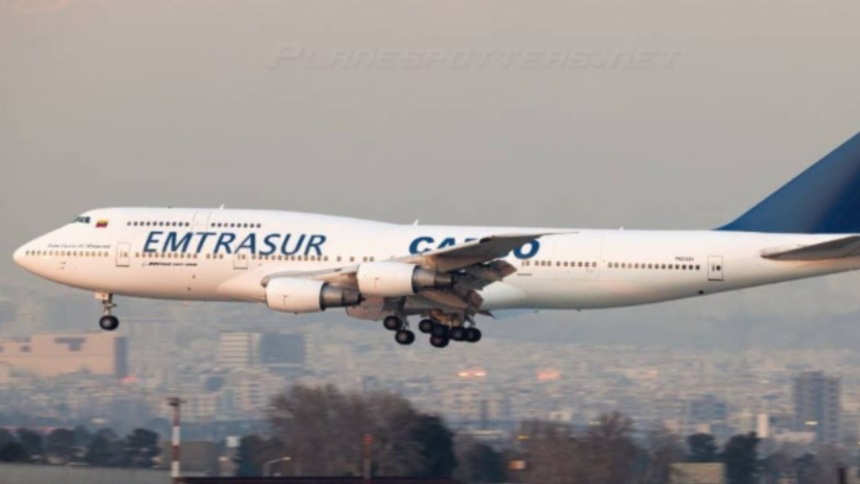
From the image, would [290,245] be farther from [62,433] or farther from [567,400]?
[567,400]

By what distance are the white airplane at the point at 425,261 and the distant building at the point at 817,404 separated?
34.2 meters

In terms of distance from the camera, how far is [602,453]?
74562 millimetres

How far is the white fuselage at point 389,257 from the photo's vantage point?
57812 millimetres

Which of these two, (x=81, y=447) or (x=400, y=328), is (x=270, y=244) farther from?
(x=81, y=447)

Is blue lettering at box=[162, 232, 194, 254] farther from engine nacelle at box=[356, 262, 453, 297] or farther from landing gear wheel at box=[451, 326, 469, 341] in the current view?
landing gear wheel at box=[451, 326, 469, 341]

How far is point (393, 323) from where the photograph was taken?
193ft

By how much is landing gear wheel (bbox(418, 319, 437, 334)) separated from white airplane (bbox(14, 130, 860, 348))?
36mm

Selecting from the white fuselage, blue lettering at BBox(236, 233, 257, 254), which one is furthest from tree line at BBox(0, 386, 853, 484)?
blue lettering at BBox(236, 233, 257, 254)

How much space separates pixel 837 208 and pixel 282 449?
27.6 metres

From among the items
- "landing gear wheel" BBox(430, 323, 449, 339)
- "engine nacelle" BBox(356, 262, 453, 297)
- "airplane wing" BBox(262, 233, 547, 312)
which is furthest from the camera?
"landing gear wheel" BBox(430, 323, 449, 339)

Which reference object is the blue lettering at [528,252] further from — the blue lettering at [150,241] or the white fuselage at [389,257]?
the blue lettering at [150,241]

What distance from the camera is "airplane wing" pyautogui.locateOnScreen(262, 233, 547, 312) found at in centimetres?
5434

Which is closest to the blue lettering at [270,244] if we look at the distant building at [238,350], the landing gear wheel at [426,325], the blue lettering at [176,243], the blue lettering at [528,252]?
the blue lettering at [176,243]

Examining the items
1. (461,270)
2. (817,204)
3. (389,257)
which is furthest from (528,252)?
(817,204)
